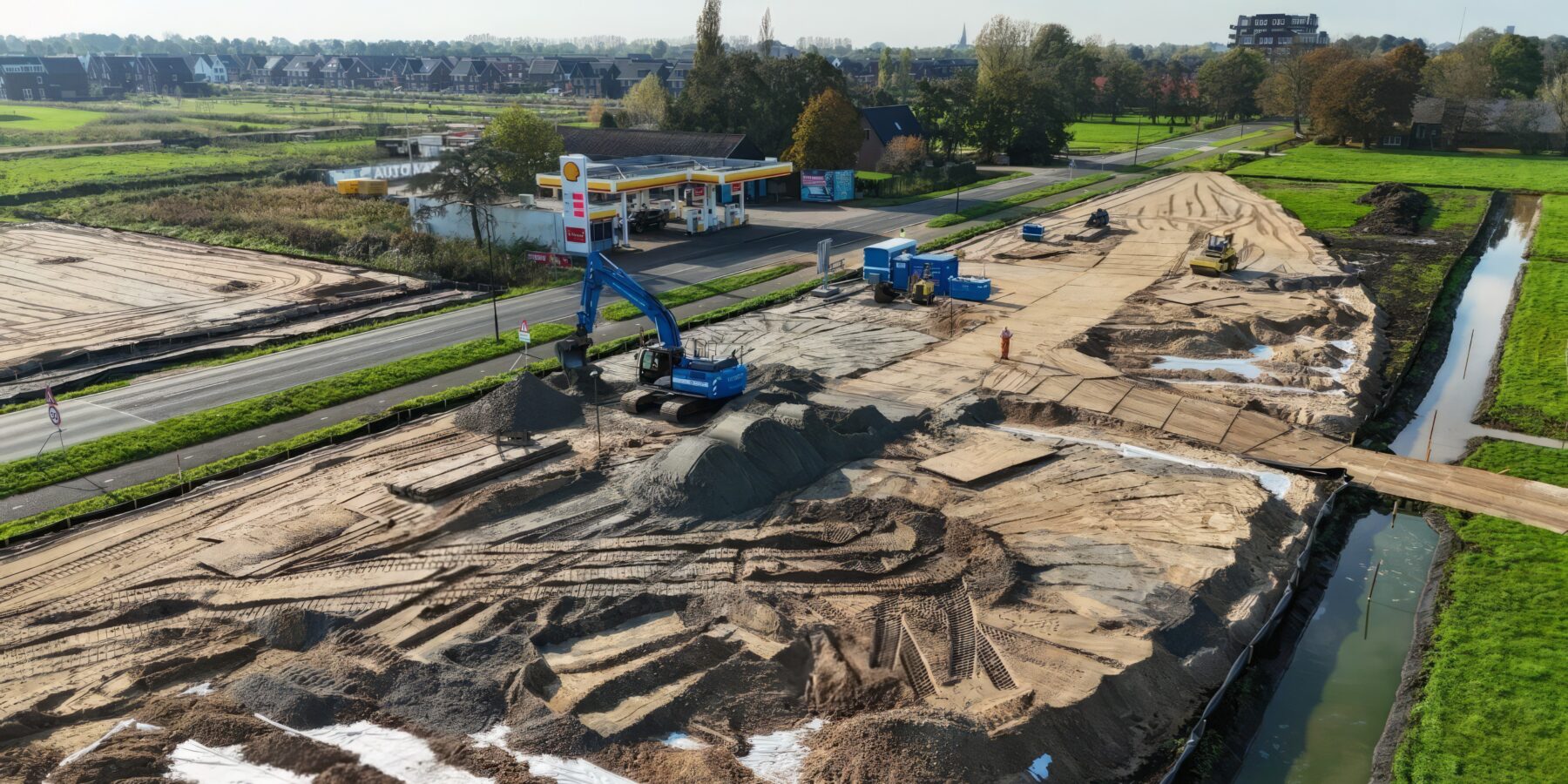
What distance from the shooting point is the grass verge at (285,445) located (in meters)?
22.5

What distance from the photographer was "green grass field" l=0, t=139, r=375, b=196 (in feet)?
249

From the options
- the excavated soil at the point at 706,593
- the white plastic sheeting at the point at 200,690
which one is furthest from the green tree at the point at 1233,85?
the white plastic sheeting at the point at 200,690

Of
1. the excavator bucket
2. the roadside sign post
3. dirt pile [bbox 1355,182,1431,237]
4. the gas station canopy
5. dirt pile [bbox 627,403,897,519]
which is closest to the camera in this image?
dirt pile [bbox 627,403,897,519]

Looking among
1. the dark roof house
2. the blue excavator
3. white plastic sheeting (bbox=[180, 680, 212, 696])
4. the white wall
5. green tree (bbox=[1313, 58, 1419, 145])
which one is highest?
green tree (bbox=[1313, 58, 1419, 145])

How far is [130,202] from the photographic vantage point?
6519 cm

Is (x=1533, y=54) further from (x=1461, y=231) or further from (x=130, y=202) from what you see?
(x=130, y=202)

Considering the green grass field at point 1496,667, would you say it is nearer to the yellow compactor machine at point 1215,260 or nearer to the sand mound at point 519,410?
the sand mound at point 519,410

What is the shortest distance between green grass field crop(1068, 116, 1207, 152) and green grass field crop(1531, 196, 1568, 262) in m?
38.8

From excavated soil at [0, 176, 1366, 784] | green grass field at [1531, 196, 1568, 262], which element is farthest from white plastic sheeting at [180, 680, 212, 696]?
green grass field at [1531, 196, 1568, 262]

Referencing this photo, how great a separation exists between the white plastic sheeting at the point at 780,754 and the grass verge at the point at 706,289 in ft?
83.4

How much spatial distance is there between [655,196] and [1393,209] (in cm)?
4476

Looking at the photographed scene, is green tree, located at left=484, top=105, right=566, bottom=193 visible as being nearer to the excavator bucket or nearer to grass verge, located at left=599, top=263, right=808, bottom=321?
grass verge, located at left=599, top=263, right=808, bottom=321

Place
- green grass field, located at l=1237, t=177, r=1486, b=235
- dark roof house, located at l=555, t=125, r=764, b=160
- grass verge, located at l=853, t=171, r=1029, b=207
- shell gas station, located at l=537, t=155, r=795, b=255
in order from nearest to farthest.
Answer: shell gas station, located at l=537, t=155, r=795, b=255
green grass field, located at l=1237, t=177, r=1486, b=235
dark roof house, located at l=555, t=125, r=764, b=160
grass verge, located at l=853, t=171, r=1029, b=207

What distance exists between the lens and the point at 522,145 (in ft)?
198
